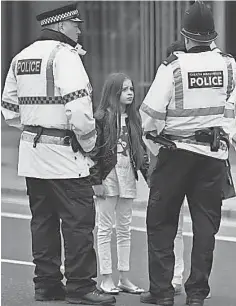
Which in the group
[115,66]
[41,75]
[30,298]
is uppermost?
[41,75]

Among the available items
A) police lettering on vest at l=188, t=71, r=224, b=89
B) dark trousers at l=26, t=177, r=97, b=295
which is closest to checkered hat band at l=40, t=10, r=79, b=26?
police lettering on vest at l=188, t=71, r=224, b=89

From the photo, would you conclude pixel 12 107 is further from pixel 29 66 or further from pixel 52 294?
pixel 52 294

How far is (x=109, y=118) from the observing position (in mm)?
8000

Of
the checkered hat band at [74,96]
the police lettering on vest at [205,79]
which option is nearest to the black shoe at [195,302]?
the police lettering on vest at [205,79]

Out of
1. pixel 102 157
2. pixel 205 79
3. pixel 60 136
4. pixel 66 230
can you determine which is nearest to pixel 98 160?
pixel 102 157

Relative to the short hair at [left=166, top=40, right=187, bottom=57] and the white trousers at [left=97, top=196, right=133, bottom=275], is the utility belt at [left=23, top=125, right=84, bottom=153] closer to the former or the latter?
the white trousers at [left=97, top=196, right=133, bottom=275]

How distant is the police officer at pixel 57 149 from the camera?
291 inches

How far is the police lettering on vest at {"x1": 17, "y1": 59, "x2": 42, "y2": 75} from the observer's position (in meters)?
7.48

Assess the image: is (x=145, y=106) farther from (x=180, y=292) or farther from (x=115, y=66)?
(x=115, y=66)

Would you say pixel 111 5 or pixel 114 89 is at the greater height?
pixel 114 89

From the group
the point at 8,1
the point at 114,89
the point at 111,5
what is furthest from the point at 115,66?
the point at 114,89

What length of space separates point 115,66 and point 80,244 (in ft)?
51.8

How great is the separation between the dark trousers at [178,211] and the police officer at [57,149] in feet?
1.41

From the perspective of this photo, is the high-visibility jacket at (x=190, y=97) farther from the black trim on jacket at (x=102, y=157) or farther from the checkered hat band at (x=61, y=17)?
the checkered hat band at (x=61, y=17)
